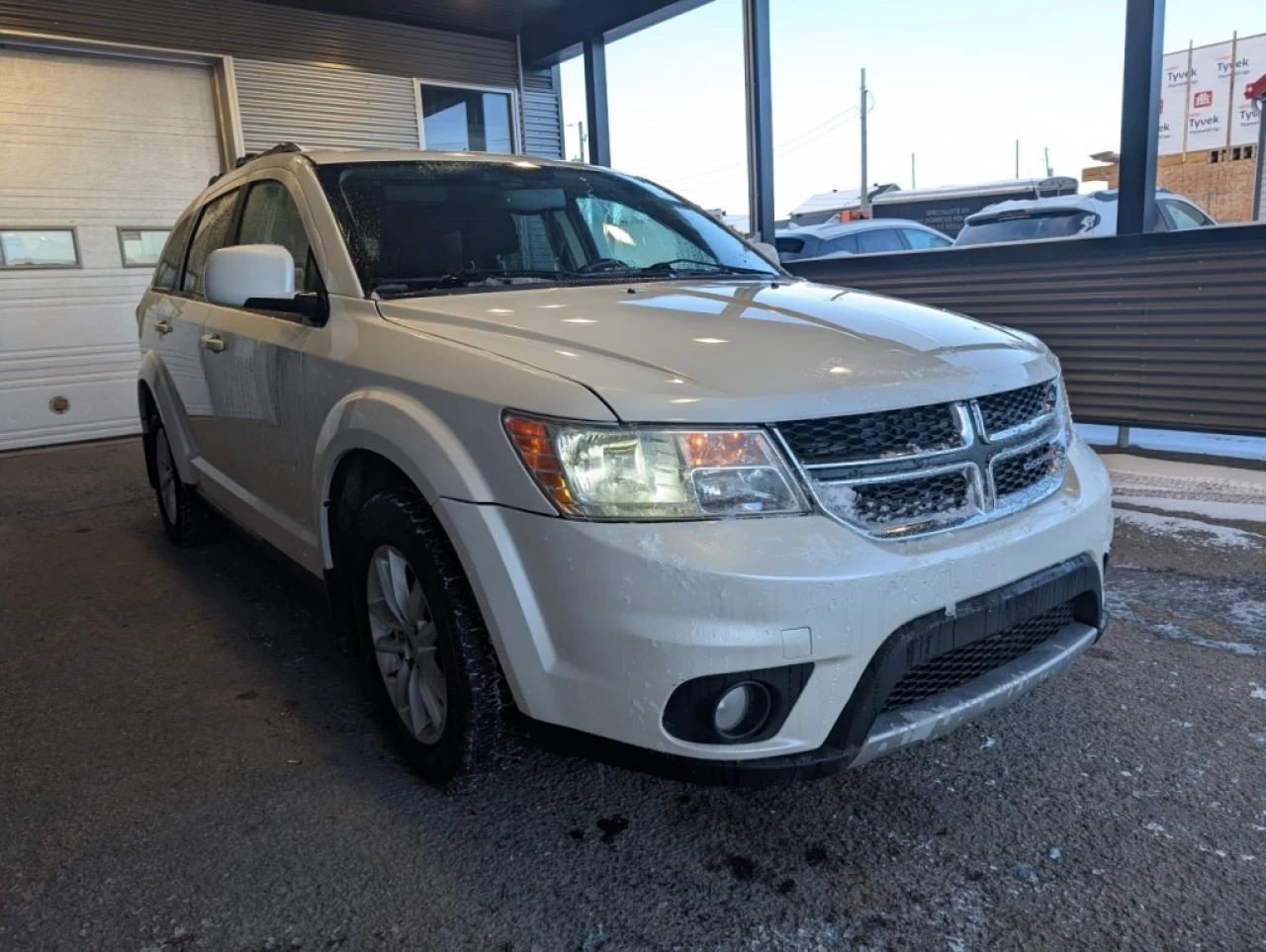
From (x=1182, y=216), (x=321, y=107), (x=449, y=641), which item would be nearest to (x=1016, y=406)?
(x=449, y=641)

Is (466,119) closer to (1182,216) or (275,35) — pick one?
(275,35)

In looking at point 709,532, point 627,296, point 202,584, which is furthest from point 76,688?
point 709,532

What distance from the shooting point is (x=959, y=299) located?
6.83 meters

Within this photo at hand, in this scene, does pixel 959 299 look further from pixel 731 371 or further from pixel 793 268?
pixel 731 371

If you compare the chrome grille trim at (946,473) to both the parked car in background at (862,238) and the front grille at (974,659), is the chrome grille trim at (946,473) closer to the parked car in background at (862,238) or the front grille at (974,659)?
the front grille at (974,659)

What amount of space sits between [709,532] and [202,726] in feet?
5.95

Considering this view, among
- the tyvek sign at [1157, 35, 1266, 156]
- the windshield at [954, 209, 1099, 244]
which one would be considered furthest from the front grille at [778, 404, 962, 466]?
the tyvek sign at [1157, 35, 1266, 156]

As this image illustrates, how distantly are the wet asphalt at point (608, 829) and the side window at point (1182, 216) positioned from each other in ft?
20.4

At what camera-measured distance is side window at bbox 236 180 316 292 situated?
2871mm

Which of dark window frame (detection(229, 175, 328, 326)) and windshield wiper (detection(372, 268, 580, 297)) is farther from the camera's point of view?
dark window frame (detection(229, 175, 328, 326))

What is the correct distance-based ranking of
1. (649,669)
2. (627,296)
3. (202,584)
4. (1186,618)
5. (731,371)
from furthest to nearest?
(202,584) → (1186,618) → (627,296) → (731,371) → (649,669)

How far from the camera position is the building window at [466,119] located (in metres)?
9.77

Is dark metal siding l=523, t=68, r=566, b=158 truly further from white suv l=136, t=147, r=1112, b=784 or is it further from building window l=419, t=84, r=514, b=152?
white suv l=136, t=147, r=1112, b=784

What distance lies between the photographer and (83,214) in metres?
8.01
